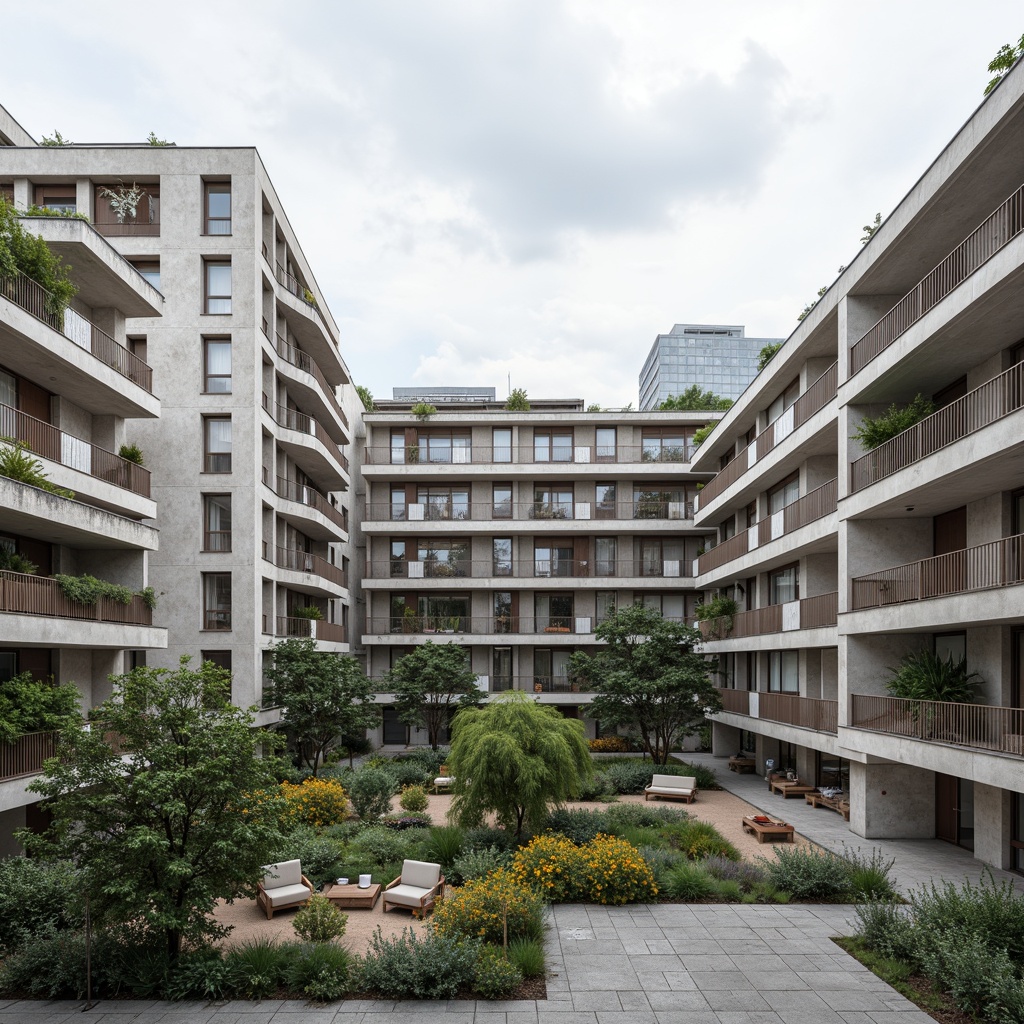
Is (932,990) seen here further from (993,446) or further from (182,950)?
(182,950)

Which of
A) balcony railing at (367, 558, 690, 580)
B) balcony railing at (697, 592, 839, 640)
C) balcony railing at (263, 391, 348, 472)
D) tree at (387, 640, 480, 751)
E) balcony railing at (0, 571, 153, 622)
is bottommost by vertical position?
tree at (387, 640, 480, 751)

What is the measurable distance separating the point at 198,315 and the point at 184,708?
19.4 meters

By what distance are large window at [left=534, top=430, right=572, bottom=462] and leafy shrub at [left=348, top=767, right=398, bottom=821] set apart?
23977mm

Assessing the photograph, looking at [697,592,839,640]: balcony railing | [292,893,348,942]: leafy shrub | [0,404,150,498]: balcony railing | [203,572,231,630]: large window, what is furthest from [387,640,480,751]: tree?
[292,893,348,942]: leafy shrub

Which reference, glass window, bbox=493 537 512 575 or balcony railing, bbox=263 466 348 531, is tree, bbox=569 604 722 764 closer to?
glass window, bbox=493 537 512 575

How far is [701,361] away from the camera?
172375 mm

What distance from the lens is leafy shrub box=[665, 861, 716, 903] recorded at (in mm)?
16109

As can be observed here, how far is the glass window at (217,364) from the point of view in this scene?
2886 centimetres

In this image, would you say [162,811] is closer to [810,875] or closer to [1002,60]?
[810,875]

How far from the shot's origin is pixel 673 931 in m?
14.3

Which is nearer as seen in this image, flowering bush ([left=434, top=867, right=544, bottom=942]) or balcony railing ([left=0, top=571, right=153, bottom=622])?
flowering bush ([left=434, top=867, right=544, bottom=942])

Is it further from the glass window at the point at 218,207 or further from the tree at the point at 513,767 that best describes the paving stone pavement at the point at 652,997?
the glass window at the point at 218,207

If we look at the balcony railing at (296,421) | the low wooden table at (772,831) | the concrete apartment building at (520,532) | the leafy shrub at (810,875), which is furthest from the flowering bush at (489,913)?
the concrete apartment building at (520,532)

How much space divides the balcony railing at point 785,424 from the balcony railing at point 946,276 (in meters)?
1.93
